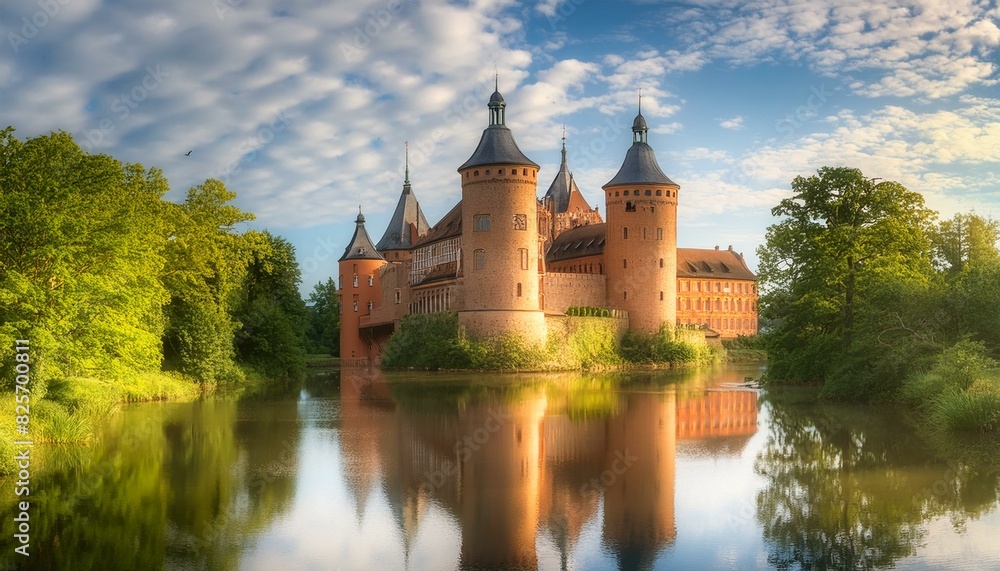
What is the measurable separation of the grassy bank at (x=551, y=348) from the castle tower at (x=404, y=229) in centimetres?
1429

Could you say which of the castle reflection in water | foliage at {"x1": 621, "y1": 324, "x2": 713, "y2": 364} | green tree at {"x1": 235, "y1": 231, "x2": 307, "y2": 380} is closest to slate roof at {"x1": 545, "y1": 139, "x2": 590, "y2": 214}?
foliage at {"x1": 621, "y1": 324, "x2": 713, "y2": 364}

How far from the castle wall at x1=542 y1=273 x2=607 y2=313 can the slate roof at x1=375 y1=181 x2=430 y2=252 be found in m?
15.0

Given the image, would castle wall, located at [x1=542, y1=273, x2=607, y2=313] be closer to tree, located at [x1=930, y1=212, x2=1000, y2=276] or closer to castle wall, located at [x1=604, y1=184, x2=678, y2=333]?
castle wall, located at [x1=604, y1=184, x2=678, y2=333]

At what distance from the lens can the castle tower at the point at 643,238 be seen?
5553cm

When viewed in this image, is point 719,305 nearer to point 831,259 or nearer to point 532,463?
point 831,259

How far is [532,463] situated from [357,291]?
47.4m

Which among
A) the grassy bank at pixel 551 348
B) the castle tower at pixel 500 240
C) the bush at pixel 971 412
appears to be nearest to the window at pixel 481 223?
the castle tower at pixel 500 240

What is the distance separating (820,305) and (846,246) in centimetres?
218

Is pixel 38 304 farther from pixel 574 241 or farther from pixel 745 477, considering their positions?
pixel 574 241

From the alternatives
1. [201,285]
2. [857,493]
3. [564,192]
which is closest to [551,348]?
[201,285]

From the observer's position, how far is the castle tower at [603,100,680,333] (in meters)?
55.5

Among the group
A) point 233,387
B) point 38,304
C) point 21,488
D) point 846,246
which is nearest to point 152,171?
point 233,387

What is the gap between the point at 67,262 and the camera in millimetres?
19922

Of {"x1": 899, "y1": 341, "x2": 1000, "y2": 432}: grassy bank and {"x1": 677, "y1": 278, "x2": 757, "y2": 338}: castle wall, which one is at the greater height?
{"x1": 677, "y1": 278, "x2": 757, "y2": 338}: castle wall
